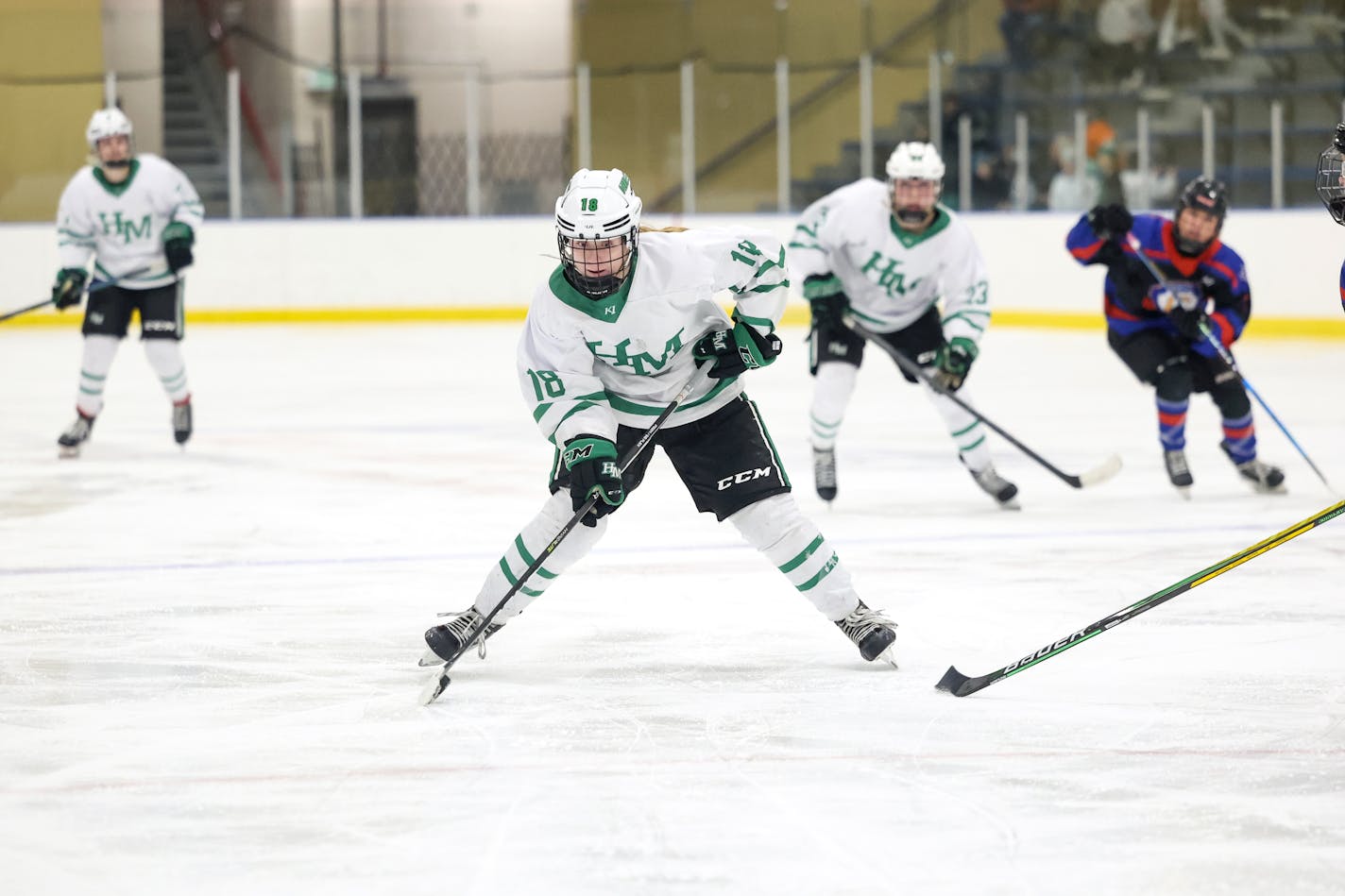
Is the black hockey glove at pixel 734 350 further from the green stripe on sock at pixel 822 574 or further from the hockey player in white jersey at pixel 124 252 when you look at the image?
the hockey player in white jersey at pixel 124 252

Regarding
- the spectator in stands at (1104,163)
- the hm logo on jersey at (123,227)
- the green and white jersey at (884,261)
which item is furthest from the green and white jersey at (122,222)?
the spectator in stands at (1104,163)

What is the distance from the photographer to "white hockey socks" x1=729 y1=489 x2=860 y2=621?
3.07 m

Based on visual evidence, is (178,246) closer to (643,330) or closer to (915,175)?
(915,175)

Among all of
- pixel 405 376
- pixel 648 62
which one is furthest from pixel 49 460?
pixel 648 62

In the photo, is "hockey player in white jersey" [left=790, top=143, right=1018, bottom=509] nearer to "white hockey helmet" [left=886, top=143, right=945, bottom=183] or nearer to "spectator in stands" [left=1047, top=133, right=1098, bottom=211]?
"white hockey helmet" [left=886, top=143, right=945, bottom=183]

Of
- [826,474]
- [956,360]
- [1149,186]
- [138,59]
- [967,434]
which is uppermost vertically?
[138,59]

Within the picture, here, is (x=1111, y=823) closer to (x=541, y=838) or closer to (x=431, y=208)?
(x=541, y=838)

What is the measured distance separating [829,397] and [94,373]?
9.09 feet

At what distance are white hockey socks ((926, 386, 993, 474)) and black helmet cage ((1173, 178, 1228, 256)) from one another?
2.63ft

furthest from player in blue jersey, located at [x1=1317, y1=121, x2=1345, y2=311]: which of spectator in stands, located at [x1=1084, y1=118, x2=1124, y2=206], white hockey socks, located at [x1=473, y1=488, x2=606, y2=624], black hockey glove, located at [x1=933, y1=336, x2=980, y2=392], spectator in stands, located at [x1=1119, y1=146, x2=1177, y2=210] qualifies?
spectator in stands, located at [x1=1084, y1=118, x2=1124, y2=206]

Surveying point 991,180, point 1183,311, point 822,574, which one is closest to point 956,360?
point 1183,311

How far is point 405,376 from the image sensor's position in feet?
29.0

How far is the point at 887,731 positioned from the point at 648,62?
399 inches

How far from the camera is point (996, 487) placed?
16.4 ft
